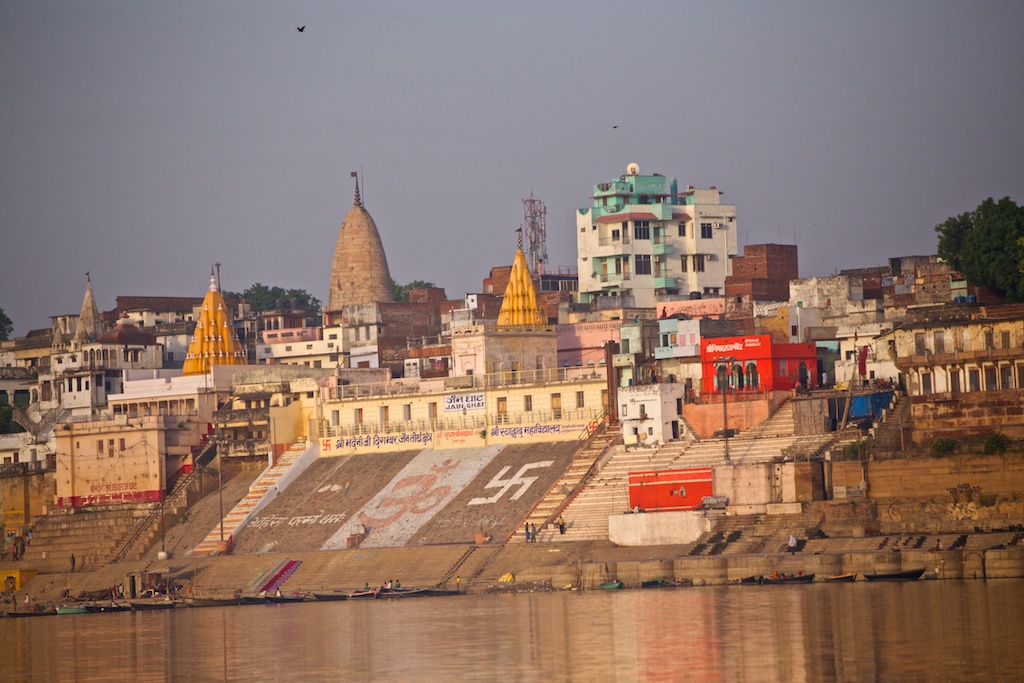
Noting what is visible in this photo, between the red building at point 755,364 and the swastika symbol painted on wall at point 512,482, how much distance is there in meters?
6.27

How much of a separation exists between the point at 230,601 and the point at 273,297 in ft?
226

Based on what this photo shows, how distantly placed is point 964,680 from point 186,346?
2898 inches

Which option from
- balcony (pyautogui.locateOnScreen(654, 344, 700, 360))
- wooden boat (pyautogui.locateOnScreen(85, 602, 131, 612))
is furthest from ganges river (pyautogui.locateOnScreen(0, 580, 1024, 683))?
balcony (pyautogui.locateOnScreen(654, 344, 700, 360))

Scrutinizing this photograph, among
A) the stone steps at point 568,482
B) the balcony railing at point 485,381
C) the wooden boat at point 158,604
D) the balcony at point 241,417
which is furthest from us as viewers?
the balcony at point 241,417

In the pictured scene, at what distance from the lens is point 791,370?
7000 cm

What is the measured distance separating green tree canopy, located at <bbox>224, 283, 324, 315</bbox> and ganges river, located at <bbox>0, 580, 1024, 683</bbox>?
74.0m

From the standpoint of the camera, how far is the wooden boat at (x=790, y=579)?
52375 millimetres

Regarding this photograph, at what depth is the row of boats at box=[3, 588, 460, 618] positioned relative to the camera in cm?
6106

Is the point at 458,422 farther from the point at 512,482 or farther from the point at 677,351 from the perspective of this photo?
the point at 677,351

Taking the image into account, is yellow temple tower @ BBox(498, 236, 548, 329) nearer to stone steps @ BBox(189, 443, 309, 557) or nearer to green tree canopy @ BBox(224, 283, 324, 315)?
stone steps @ BBox(189, 443, 309, 557)

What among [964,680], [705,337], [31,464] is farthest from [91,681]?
[31,464]

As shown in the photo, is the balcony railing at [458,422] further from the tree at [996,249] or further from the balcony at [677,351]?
the tree at [996,249]

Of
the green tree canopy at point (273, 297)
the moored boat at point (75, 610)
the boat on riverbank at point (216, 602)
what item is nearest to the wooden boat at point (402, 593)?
the boat on riverbank at point (216, 602)

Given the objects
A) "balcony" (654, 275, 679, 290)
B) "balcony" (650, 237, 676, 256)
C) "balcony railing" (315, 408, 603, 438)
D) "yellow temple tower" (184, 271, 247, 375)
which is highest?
"balcony" (650, 237, 676, 256)
